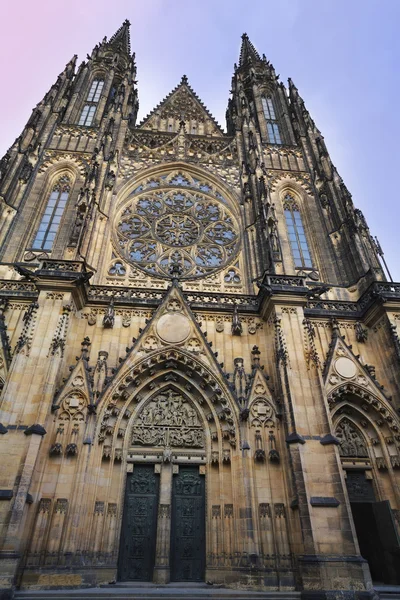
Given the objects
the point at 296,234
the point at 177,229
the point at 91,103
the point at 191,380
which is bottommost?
the point at 191,380

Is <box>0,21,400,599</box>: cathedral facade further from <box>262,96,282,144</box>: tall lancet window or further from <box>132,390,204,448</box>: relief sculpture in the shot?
<box>262,96,282,144</box>: tall lancet window

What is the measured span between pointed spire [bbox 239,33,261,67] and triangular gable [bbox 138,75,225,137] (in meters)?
5.94

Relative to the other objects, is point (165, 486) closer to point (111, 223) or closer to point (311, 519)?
point (311, 519)

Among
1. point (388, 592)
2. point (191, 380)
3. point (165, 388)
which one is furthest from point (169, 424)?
point (388, 592)

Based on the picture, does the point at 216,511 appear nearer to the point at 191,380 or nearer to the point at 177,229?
the point at 191,380

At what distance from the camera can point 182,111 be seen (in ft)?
67.3

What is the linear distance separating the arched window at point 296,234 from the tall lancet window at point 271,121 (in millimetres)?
4405

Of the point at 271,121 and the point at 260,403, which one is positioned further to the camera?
the point at 271,121

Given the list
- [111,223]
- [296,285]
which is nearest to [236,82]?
[111,223]

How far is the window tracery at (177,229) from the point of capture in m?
13.8

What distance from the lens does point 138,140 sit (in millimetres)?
17844

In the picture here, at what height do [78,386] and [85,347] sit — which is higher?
[85,347]

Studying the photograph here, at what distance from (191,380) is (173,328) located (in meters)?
1.59

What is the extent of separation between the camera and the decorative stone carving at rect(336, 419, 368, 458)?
10.1m
